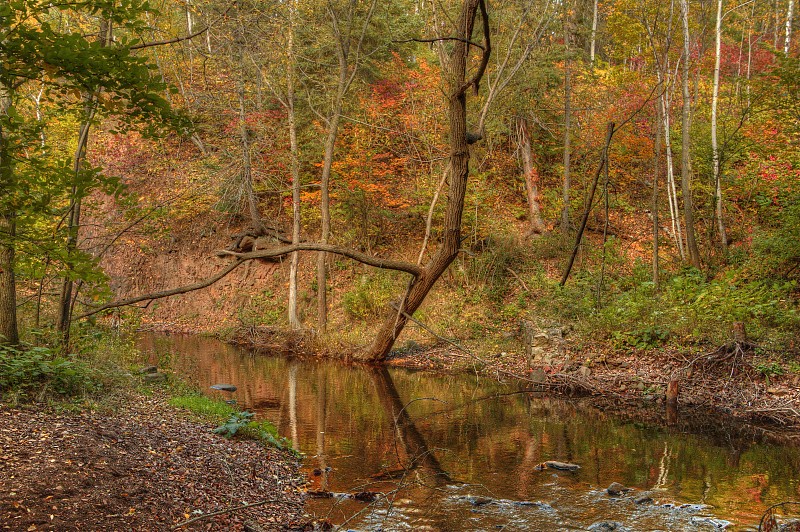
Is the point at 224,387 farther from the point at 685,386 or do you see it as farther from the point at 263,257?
the point at 685,386

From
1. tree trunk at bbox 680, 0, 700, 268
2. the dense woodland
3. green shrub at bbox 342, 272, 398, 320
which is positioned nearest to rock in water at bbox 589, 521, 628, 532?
the dense woodland

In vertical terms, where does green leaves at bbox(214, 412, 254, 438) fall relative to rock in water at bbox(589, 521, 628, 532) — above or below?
above

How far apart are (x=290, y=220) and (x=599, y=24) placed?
57.6ft

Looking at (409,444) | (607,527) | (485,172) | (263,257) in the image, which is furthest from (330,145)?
(607,527)

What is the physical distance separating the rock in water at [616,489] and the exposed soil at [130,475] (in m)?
3.91

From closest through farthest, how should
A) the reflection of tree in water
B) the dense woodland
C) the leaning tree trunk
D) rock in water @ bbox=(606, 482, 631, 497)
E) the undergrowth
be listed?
1. rock in water @ bbox=(606, 482, 631, 497)
2. the reflection of tree in water
3. the undergrowth
4. the leaning tree trunk
5. the dense woodland

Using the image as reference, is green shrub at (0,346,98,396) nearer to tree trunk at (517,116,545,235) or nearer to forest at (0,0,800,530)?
forest at (0,0,800,530)

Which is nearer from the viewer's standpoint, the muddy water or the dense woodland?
the muddy water

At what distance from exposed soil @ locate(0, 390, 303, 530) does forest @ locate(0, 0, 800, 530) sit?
1.38 meters

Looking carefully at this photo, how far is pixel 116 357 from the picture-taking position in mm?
11375

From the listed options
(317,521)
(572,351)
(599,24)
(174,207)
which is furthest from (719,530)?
(599,24)

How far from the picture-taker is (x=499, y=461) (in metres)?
9.17

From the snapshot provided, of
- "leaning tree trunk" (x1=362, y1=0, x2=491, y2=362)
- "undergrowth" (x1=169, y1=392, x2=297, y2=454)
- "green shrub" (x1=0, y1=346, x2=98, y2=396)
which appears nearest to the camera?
"green shrub" (x1=0, y1=346, x2=98, y2=396)

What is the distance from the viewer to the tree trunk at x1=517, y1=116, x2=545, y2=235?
73.9 ft
